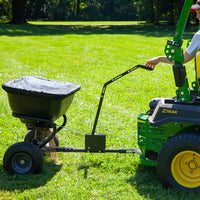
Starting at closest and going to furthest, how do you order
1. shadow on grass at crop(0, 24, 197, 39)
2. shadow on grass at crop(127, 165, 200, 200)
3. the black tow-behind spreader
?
shadow on grass at crop(127, 165, 200, 200) → the black tow-behind spreader → shadow on grass at crop(0, 24, 197, 39)

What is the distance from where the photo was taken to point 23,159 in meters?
4.11

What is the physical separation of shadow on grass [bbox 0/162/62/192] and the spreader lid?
925mm

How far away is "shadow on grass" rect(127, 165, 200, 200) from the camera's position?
3559 mm

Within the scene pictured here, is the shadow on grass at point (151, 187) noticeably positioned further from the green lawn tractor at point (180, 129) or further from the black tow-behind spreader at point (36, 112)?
the black tow-behind spreader at point (36, 112)

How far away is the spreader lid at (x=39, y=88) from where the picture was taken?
3857 mm

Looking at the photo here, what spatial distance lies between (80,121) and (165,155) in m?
2.85

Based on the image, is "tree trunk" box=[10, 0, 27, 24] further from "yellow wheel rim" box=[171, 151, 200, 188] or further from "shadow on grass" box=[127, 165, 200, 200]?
"yellow wheel rim" box=[171, 151, 200, 188]

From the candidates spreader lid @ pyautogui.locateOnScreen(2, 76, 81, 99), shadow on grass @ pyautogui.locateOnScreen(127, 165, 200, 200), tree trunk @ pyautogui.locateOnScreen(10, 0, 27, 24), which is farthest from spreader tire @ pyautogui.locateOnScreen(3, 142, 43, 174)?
tree trunk @ pyautogui.locateOnScreen(10, 0, 27, 24)

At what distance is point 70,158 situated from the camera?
4621 mm

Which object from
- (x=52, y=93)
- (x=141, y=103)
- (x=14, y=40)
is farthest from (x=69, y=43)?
(x=52, y=93)

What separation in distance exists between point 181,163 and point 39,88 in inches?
68.4

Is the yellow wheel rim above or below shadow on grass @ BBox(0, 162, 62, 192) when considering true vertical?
above

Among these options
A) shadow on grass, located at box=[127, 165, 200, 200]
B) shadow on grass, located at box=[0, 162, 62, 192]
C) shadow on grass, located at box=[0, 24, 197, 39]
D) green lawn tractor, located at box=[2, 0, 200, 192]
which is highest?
green lawn tractor, located at box=[2, 0, 200, 192]

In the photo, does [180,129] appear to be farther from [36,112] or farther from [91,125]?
[91,125]
